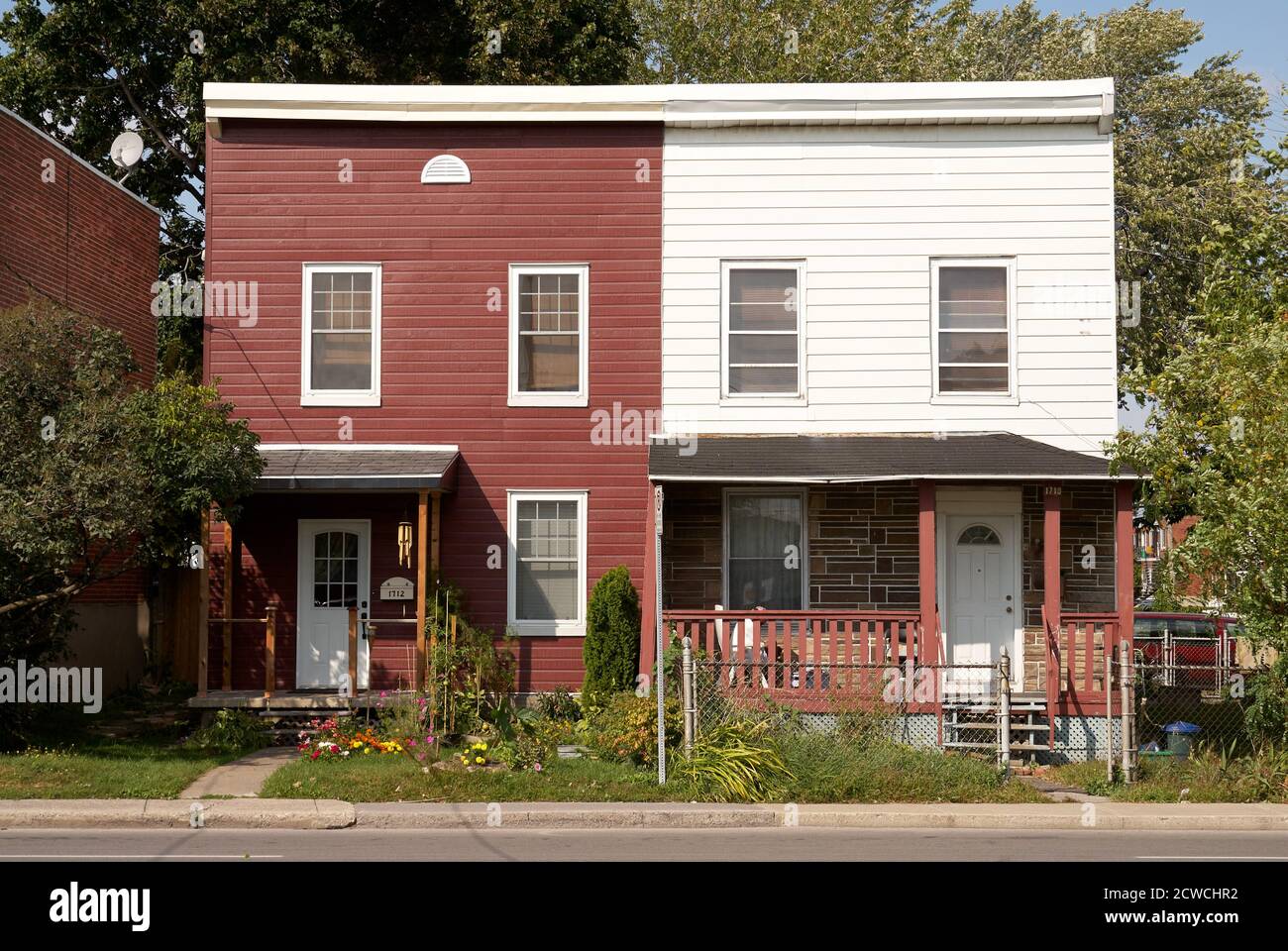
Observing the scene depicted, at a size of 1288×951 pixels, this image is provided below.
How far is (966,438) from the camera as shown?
1691 cm

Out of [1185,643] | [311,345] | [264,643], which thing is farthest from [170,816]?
[1185,643]

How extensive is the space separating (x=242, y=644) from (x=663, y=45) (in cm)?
2242

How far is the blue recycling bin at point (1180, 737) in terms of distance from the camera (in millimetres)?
14266

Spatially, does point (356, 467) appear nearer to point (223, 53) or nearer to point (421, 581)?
point (421, 581)

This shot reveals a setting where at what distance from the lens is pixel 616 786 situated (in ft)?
42.0

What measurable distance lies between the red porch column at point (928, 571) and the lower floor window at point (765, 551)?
2.24 metres

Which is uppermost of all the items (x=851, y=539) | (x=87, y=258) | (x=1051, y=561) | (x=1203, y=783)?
(x=87, y=258)

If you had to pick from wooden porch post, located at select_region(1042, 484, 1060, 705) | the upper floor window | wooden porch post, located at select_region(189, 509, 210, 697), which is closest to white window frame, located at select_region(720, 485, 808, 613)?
the upper floor window

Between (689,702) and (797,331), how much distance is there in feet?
20.3

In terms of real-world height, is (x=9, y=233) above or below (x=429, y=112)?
below

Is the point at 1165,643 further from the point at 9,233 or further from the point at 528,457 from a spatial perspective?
the point at 9,233

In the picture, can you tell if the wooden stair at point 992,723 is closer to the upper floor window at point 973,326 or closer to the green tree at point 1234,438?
the green tree at point 1234,438

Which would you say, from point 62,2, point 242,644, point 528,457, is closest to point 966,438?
point 528,457

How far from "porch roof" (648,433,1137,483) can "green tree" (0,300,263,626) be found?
5.20m
